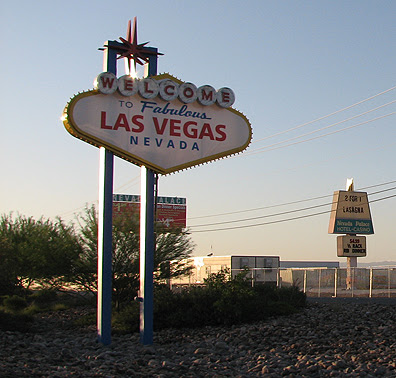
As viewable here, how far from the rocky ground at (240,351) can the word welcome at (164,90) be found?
7.09 meters

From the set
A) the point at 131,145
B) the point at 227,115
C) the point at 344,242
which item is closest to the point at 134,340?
the point at 131,145

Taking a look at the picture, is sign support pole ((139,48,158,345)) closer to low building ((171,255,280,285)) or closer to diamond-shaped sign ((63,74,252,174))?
diamond-shaped sign ((63,74,252,174))

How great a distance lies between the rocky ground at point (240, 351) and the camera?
13195mm

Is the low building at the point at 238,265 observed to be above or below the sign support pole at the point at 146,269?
below

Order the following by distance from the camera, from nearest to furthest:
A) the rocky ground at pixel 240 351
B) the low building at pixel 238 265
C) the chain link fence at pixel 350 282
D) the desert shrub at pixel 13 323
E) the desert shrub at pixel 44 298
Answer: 1. the rocky ground at pixel 240 351
2. the desert shrub at pixel 13 323
3. the chain link fence at pixel 350 282
4. the desert shrub at pixel 44 298
5. the low building at pixel 238 265

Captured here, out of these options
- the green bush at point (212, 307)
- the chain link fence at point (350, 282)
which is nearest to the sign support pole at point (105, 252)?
the green bush at point (212, 307)

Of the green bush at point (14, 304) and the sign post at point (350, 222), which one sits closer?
the green bush at point (14, 304)

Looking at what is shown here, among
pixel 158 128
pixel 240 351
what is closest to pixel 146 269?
pixel 240 351

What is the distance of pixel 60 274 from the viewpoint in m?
30.0

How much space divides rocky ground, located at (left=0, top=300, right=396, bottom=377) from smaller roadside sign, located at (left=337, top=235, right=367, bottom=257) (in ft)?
82.1

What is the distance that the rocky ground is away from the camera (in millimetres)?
13195

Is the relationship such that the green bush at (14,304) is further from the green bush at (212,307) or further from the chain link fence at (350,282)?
the chain link fence at (350,282)

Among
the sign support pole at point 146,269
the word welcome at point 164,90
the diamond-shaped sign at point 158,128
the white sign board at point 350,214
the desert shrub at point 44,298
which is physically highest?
the word welcome at point 164,90

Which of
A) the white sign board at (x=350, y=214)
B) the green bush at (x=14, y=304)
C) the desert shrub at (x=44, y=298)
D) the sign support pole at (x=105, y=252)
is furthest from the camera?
the white sign board at (x=350, y=214)
